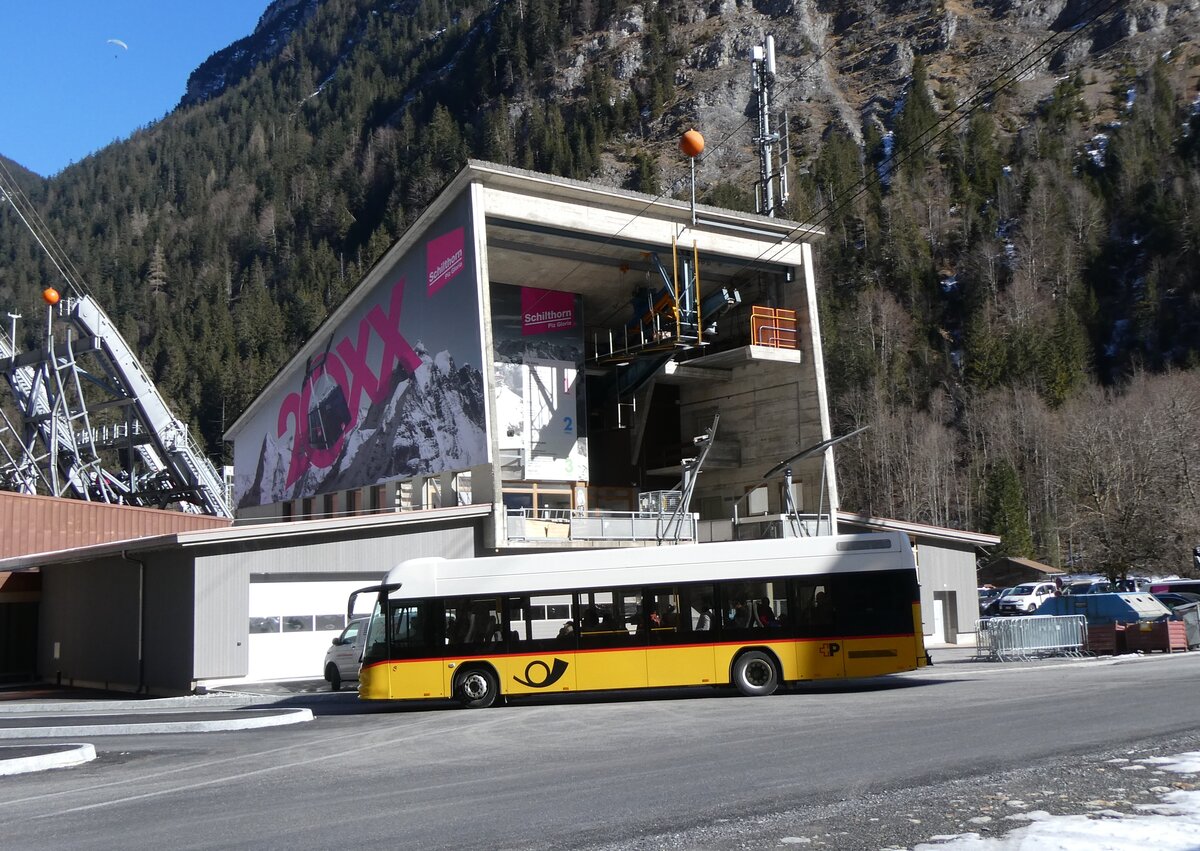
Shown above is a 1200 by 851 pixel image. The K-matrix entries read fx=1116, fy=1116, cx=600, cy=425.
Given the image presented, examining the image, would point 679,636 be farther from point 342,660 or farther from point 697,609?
point 342,660

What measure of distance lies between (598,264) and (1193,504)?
32212 mm

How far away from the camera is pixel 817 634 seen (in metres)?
19.1

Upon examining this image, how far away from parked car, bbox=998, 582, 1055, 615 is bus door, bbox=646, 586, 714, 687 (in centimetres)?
2450

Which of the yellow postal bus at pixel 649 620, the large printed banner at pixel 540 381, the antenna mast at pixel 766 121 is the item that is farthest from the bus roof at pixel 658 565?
the antenna mast at pixel 766 121

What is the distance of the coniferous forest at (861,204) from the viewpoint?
78688 millimetres

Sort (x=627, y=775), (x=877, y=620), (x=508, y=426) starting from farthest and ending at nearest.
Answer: (x=508, y=426)
(x=877, y=620)
(x=627, y=775)

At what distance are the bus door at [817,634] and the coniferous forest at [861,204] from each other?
111 ft

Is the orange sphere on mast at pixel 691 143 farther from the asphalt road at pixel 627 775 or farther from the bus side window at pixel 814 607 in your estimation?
the asphalt road at pixel 627 775

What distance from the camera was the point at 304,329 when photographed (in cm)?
11325

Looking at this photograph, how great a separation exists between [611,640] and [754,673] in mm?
2513

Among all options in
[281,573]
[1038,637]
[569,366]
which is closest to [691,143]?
[569,366]

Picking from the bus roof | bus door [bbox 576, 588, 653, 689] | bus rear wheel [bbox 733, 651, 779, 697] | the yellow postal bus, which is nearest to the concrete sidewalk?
the yellow postal bus

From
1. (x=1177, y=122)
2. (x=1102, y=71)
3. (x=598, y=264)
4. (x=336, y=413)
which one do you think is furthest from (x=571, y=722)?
(x=1102, y=71)

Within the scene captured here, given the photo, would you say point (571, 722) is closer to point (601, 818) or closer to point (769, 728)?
point (769, 728)
